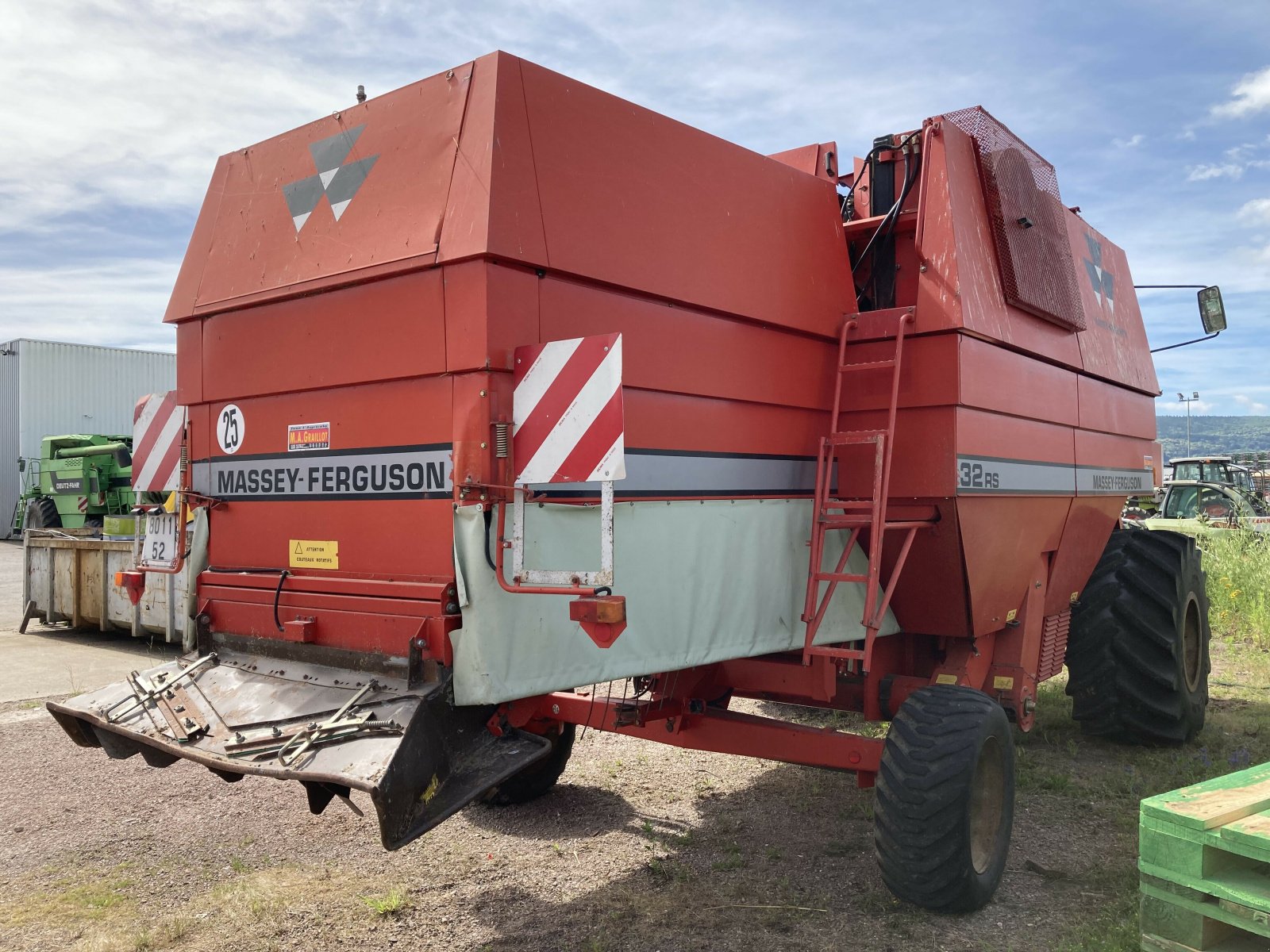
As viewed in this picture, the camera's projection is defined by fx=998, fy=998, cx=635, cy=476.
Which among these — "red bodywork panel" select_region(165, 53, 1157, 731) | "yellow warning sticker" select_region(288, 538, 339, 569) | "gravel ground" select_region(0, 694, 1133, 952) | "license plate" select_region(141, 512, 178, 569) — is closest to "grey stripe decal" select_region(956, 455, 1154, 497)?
"red bodywork panel" select_region(165, 53, 1157, 731)

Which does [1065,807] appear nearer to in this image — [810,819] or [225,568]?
[810,819]

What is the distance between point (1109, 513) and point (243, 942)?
17.1 ft

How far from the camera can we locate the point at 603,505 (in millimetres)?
2852

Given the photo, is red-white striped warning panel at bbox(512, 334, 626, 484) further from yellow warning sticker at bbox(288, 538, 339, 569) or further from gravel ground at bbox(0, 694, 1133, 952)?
gravel ground at bbox(0, 694, 1133, 952)

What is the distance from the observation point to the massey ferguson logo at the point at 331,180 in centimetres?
358

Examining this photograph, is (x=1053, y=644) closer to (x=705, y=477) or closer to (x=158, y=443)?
(x=705, y=477)

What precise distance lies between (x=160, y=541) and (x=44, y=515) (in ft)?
53.2

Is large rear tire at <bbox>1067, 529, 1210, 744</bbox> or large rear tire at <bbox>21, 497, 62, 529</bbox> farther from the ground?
large rear tire at <bbox>21, 497, 62, 529</bbox>

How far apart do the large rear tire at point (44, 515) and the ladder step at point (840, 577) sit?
17694 mm

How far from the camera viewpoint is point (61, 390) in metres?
26.4

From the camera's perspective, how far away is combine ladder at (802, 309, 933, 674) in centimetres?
387

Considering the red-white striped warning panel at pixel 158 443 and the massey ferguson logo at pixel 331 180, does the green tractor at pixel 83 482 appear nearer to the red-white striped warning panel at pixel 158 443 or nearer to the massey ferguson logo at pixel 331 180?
the red-white striped warning panel at pixel 158 443

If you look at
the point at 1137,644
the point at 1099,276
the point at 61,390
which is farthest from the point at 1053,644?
the point at 61,390

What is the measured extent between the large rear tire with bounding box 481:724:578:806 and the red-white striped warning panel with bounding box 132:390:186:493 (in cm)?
214
